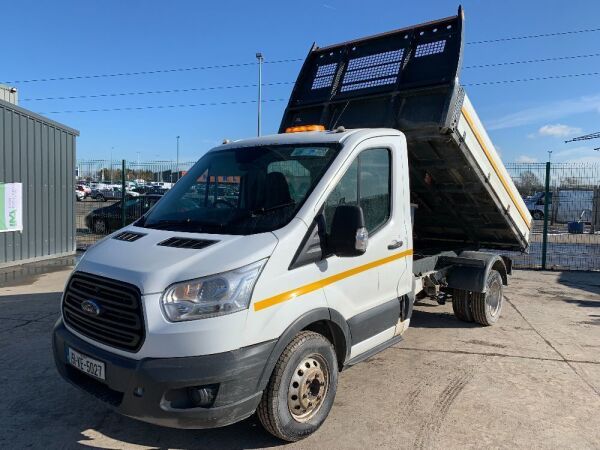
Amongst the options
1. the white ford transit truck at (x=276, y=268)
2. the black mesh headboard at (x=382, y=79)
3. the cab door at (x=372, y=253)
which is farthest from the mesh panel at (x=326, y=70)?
the cab door at (x=372, y=253)

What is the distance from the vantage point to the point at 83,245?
47.5 feet

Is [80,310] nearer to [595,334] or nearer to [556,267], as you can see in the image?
[595,334]

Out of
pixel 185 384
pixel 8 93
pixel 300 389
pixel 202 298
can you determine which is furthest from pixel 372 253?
pixel 8 93

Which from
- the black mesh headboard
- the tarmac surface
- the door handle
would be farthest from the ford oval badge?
the black mesh headboard

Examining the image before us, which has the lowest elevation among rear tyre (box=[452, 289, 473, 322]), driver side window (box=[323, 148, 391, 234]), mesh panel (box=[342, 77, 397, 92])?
rear tyre (box=[452, 289, 473, 322])

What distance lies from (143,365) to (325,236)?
1.49m

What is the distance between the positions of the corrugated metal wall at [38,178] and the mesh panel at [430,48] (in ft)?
29.5

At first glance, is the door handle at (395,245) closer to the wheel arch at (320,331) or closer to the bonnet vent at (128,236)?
the wheel arch at (320,331)

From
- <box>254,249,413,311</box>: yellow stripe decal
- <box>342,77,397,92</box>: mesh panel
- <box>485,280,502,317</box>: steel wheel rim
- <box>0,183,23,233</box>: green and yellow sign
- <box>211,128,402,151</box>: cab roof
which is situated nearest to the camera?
<box>254,249,413,311</box>: yellow stripe decal

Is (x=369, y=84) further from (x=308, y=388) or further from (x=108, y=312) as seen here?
(x=108, y=312)

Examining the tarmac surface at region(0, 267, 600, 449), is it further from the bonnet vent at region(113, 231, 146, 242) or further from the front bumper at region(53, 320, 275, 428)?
the bonnet vent at region(113, 231, 146, 242)

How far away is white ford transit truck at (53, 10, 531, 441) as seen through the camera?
2914mm

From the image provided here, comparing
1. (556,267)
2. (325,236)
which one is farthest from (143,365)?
(556,267)

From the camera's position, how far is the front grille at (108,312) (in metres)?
2.97
